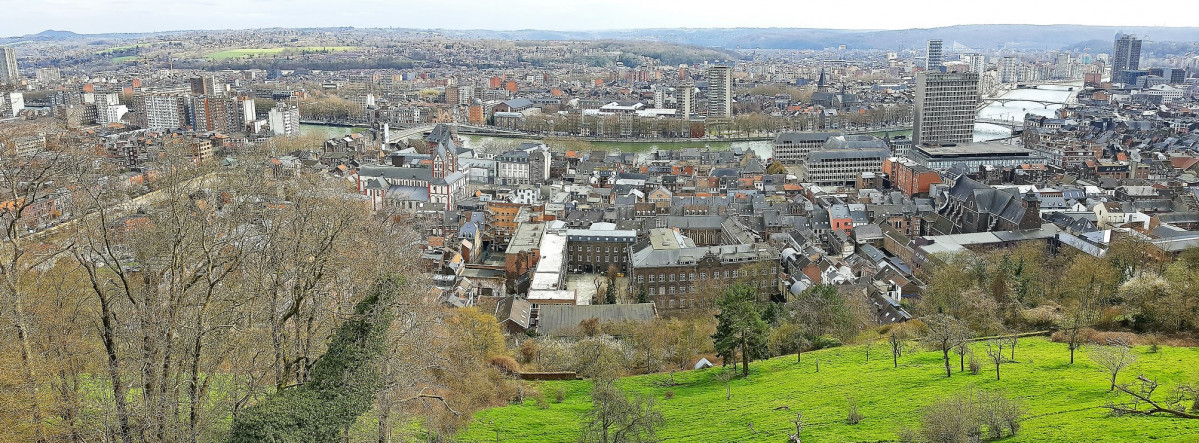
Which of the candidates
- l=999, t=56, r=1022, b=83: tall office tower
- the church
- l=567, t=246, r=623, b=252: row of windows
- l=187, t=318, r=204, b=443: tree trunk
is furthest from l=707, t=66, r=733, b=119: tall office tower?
l=187, t=318, r=204, b=443: tree trunk

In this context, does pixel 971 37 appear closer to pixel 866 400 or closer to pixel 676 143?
pixel 676 143

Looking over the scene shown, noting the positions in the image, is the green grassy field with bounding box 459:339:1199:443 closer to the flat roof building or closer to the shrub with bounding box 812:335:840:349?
the shrub with bounding box 812:335:840:349

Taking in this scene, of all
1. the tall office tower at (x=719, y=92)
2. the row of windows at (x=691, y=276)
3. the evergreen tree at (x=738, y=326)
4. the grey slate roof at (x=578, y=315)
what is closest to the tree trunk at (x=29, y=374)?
the evergreen tree at (x=738, y=326)

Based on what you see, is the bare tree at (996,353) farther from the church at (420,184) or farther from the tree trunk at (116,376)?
the church at (420,184)

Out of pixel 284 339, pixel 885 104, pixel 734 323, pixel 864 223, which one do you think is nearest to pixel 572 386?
pixel 734 323

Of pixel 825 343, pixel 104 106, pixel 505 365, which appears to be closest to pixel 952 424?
pixel 505 365

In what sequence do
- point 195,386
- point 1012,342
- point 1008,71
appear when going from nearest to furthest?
point 195,386 → point 1012,342 → point 1008,71
